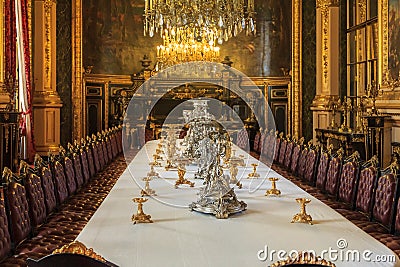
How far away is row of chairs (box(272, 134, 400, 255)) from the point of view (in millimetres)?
3629

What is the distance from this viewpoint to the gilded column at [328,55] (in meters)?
12.4

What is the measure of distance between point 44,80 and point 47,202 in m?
8.38

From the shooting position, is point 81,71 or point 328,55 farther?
point 81,71

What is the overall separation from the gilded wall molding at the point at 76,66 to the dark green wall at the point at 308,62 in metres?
5.78

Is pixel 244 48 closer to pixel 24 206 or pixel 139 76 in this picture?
pixel 139 76

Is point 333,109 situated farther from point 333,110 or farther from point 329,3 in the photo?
point 329,3

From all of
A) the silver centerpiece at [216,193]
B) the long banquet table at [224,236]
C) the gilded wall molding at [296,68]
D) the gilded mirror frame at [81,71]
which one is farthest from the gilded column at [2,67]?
the gilded wall molding at [296,68]

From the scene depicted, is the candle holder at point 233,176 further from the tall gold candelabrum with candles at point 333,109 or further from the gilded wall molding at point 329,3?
the gilded wall molding at point 329,3

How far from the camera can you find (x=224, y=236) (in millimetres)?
2795

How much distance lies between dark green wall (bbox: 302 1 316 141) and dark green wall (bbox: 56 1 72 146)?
6.03 meters

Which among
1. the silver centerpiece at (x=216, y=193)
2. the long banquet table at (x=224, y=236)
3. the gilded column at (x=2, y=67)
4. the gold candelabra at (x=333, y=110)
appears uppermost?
the gilded column at (x=2, y=67)

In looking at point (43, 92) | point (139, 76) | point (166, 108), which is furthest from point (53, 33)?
point (166, 108)

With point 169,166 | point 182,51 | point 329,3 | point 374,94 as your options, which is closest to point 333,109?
point 374,94

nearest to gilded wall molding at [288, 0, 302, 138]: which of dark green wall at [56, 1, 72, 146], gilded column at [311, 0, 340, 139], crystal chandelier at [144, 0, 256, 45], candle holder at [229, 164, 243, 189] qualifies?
gilded column at [311, 0, 340, 139]
